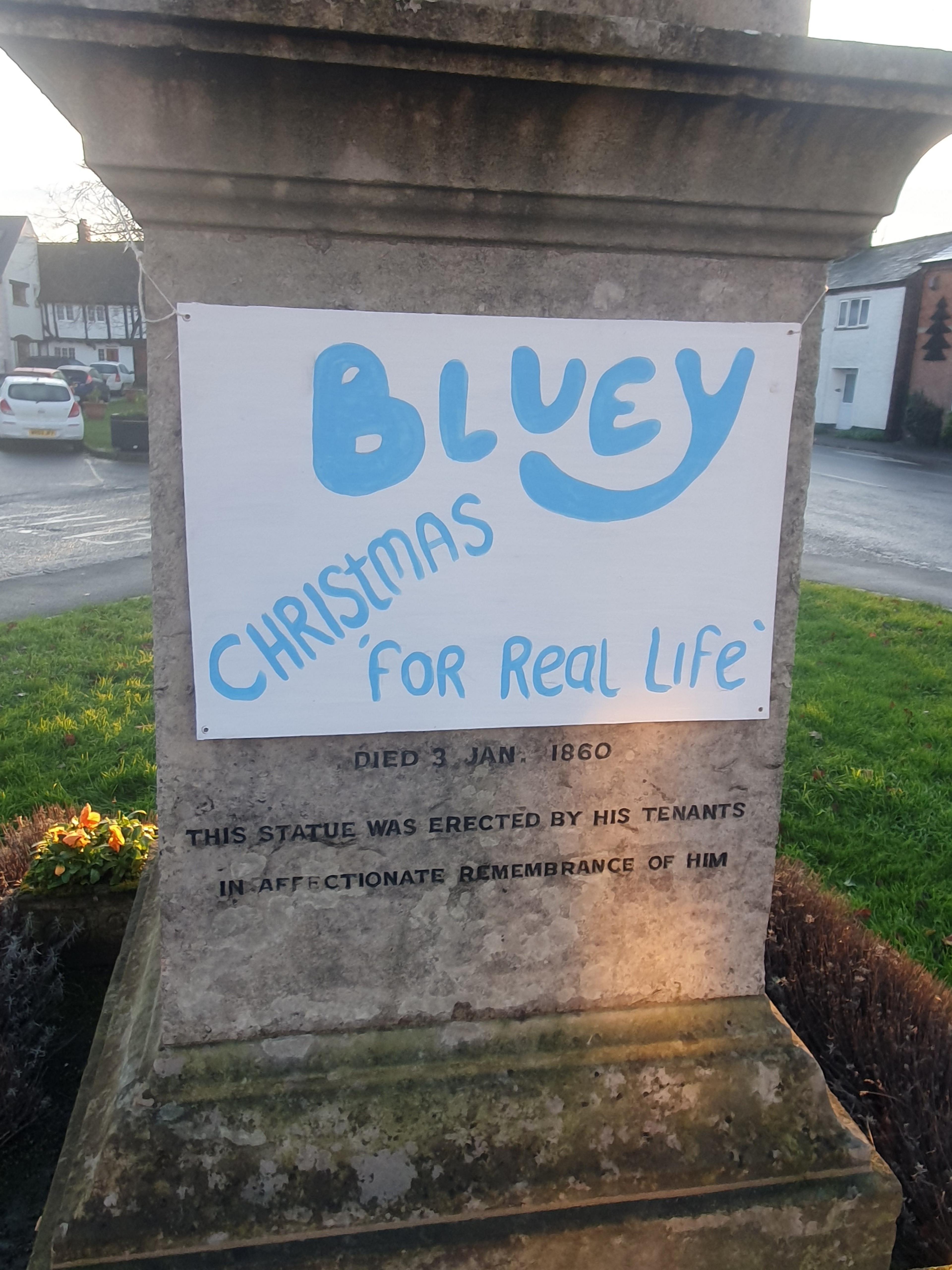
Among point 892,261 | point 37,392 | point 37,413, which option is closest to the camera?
point 37,413

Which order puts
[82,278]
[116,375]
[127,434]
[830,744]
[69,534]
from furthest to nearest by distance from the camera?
[82,278] → [116,375] → [127,434] → [69,534] → [830,744]

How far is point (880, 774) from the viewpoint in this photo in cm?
450

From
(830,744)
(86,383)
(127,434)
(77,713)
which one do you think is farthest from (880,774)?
(86,383)

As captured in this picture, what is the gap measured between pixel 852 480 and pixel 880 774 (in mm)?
15594

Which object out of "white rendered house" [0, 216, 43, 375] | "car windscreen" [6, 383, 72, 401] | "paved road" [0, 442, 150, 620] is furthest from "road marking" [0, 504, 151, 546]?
"white rendered house" [0, 216, 43, 375]

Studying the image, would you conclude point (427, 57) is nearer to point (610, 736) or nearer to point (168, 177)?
point (168, 177)

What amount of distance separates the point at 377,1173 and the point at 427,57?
1.92 meters

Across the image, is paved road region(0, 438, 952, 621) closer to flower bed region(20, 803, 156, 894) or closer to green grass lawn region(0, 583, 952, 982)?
green grass lawn region(0, 583, 952, 982)

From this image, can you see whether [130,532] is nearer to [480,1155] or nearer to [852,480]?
[480,1155]

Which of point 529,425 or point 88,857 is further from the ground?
point 529,425

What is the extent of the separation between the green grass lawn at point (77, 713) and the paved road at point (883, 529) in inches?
178

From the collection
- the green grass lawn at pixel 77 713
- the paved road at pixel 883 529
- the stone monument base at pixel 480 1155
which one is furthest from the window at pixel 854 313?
the stone monument base at pixel 480 1155

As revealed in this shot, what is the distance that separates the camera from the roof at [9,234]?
158ft

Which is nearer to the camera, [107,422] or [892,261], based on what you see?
[107,422]
